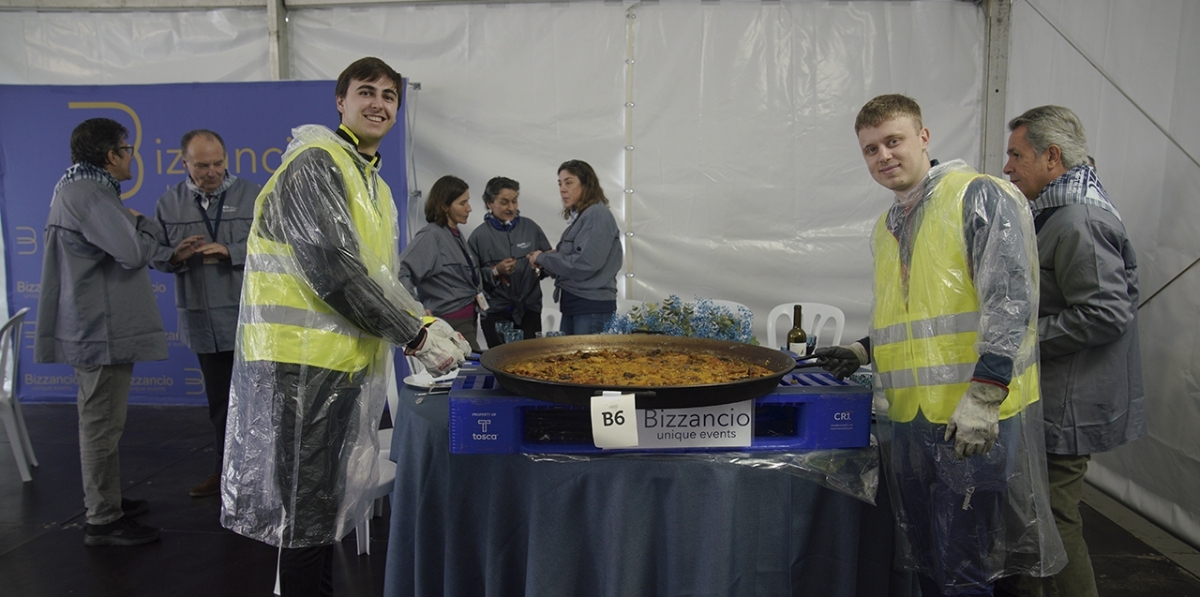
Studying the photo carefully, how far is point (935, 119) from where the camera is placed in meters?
4.85

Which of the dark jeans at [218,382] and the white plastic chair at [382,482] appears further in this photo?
the dark jeans at [218,382]

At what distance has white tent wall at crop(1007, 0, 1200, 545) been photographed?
2.95 m

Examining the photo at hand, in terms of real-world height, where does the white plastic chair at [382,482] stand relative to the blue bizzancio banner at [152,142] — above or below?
below

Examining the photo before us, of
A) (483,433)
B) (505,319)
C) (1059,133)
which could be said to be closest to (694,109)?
(505,319)

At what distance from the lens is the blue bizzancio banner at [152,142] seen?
188 inches

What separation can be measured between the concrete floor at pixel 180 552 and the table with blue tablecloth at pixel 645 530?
3.82 ft

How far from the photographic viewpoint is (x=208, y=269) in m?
3.45

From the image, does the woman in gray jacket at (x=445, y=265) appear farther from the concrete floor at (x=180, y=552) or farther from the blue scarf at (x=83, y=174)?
the blue scarf at (x=83, y=174)

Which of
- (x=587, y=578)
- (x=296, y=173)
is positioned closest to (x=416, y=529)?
(x=587, y=578)

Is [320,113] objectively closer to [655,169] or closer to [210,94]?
[210,94]

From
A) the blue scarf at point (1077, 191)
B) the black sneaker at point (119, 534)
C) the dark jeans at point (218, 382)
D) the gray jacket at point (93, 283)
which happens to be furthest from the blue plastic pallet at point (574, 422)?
the dark jeans at point (218, 382)

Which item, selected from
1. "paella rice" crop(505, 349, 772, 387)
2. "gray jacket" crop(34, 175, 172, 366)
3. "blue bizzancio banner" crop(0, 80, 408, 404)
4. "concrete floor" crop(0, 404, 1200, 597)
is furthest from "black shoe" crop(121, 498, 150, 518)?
"paella rice" crop(505, 349, 772, 387)

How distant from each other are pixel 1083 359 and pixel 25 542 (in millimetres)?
4165

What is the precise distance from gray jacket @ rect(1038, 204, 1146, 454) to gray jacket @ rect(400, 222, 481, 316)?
2755 mm
